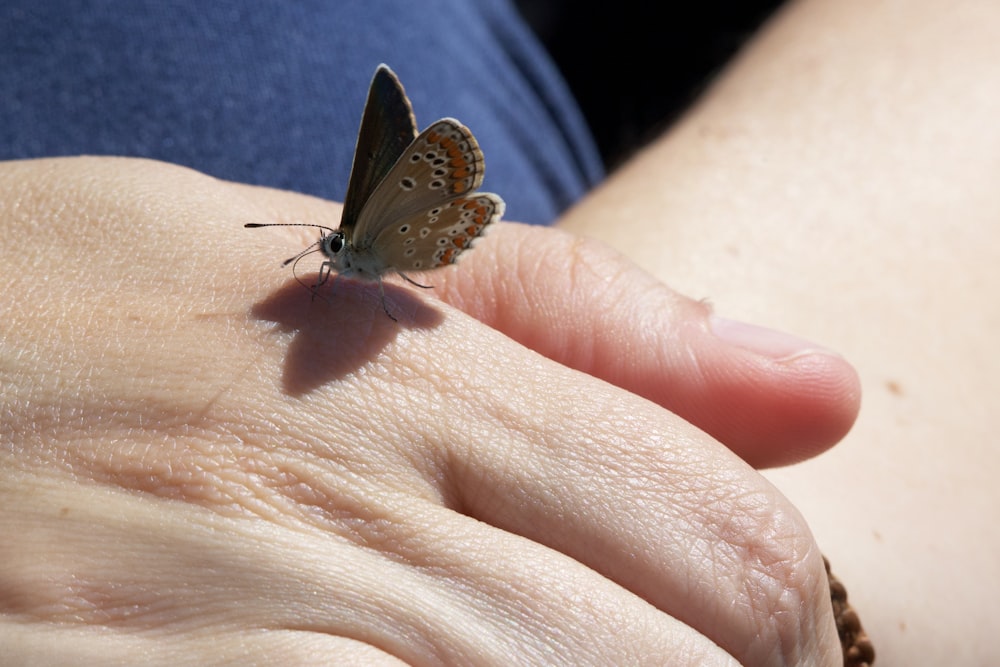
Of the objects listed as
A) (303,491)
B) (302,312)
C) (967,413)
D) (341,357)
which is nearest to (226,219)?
(302,312)

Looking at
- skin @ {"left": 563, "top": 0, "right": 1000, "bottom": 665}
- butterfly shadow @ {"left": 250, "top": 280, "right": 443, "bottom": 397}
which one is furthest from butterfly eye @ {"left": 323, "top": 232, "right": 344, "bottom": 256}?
skin @ {"left": 563, "top": 0, "right": 1000, "bottom": 665}

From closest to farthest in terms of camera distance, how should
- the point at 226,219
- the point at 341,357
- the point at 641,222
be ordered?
the point at 341,357, the point at 226,219, the point at 641,222

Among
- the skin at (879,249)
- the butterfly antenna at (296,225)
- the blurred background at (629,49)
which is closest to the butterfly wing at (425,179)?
the butterfly antenna at (296,225)

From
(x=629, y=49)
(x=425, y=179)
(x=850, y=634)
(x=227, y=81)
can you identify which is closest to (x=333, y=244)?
(x=425, y=179)

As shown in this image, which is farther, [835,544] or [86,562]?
[835,544]

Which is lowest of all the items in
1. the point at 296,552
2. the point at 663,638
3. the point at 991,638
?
the point at 991,638

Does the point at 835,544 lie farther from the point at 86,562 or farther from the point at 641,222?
the point at 86,562

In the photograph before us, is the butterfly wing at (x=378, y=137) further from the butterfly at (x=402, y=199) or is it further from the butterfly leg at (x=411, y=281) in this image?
the butterfly leg at (x=411, y=281)
